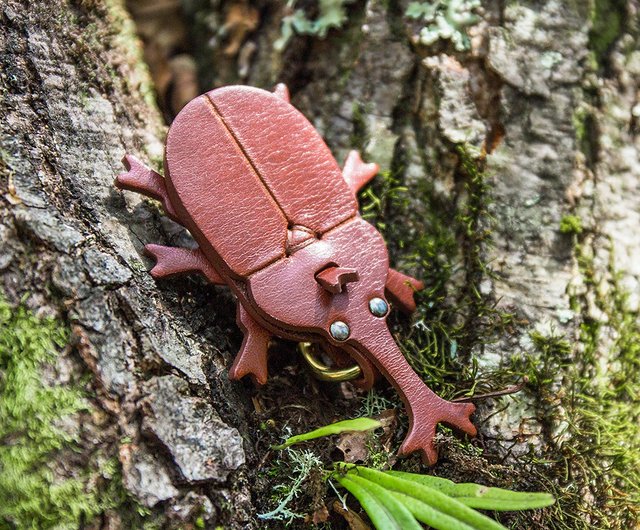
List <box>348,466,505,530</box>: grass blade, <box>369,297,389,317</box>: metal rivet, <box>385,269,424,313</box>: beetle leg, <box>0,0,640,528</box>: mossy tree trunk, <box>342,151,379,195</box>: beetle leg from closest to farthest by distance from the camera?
1. <box>348,466,505,530</box>: grass blade
2. <box>0,0,640,528</box>: mossy tree trunk
3. <box>369,297,389,317</box>: metal rivet
4. <box>385,269,424,313</box>: beetle leg
5. <box>342,151,379,195</box>: beetle leg

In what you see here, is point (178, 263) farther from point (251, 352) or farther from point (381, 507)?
point (381, 507)

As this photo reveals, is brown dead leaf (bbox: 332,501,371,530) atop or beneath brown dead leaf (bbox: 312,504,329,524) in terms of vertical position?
beneath

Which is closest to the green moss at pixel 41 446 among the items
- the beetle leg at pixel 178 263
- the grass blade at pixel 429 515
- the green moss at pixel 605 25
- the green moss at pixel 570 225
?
the beetle leg at pixel 178 263

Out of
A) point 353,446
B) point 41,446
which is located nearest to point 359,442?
point 353,446

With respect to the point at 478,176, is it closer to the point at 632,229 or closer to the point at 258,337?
the point at 632,229

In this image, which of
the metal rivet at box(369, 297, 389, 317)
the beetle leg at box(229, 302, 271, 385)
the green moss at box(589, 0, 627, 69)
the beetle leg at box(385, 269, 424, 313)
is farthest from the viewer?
the green moss at box(589, 0, 627, 69)

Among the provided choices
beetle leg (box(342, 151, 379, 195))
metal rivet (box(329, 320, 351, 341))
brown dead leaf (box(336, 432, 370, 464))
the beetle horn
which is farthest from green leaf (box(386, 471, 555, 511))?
beetle leg (box(342, 151, 379, 195))

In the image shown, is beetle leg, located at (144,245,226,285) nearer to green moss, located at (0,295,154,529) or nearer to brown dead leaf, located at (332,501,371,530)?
green moss, located at (0,295,154,529)

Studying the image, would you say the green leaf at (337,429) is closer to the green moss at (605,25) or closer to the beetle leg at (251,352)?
the beetle leg at (251,352)
